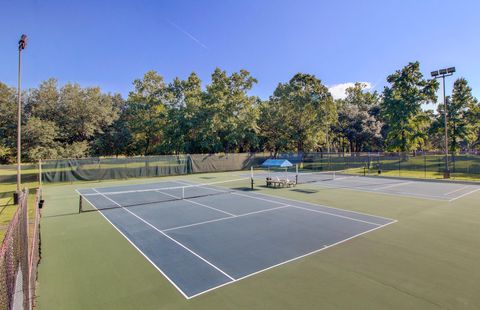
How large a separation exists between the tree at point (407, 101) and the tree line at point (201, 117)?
12 centimetres

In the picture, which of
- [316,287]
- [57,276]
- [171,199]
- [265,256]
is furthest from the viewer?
[171,199]

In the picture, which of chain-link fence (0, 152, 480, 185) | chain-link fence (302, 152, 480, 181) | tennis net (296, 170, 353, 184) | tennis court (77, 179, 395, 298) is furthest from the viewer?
chain-link fence (302, 152, 480, 181)

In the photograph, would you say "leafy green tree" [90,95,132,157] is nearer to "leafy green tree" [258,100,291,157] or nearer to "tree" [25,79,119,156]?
"tree" [25,79,119,156]

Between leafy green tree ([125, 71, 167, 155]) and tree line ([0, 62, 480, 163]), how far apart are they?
Answer: 0.16 m

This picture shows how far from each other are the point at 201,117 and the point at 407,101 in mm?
29397

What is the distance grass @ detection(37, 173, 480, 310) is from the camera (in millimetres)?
5195

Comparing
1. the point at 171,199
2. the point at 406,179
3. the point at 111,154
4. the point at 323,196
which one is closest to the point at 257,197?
the point at 323,196

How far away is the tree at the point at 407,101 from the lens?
38.3m

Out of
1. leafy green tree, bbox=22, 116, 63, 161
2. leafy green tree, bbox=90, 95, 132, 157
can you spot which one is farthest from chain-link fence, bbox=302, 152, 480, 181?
leafy green tree, bbox=22, 116, 63, 161

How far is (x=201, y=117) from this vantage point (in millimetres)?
38250

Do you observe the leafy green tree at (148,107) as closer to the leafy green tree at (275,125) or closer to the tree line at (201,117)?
the tree line at (201,117)

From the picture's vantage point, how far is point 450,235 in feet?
29.8

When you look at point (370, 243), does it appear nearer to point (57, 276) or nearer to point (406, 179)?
point (57, 276)

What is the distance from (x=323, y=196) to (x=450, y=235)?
7.62 metres
